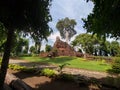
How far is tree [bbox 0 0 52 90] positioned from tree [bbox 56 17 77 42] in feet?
195

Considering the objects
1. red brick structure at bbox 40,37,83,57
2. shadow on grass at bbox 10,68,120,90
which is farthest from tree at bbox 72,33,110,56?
shadow on grass at bbox 10,68,120,90

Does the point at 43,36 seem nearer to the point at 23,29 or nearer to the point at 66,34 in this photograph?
the point at 23,29

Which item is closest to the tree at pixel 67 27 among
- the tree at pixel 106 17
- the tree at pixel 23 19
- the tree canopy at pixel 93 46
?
the tree canopy at pixel 93 46

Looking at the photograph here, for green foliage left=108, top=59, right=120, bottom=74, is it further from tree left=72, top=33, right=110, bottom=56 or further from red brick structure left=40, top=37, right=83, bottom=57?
tree left=72, top=33, right=110, bottom=56

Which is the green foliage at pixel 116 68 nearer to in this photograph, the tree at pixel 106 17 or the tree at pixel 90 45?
the tree at pixel 106 17

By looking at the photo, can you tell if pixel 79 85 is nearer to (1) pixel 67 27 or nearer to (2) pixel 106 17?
(2) pixel 106 17

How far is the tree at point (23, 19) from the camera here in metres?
11.7

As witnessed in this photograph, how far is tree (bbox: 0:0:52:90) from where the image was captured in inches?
462

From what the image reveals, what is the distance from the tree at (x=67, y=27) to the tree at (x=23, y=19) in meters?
59.5

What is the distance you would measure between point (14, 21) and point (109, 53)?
5737cm

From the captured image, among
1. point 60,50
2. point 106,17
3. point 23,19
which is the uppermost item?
point 60,50

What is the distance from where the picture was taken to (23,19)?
40.6 ft

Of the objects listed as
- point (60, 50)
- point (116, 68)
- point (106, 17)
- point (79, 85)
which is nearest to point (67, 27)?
point (60, 50)

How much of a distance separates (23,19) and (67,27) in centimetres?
6173
